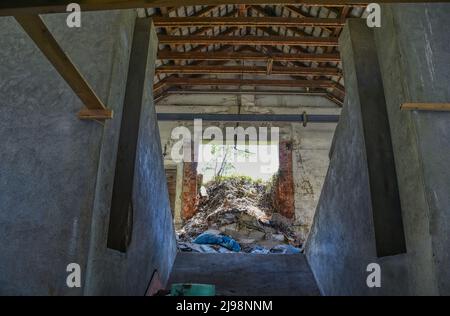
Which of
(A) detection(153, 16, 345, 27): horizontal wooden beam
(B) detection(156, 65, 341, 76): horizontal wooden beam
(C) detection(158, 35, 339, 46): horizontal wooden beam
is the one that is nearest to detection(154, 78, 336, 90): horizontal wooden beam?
(B) detection(156, 65, 341, 76): horizontal wooden beam

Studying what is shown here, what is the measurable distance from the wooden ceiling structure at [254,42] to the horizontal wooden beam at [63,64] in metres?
4.58

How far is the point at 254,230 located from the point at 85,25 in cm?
752

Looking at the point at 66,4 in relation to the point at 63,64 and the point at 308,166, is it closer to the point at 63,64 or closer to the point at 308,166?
the point at 63,64

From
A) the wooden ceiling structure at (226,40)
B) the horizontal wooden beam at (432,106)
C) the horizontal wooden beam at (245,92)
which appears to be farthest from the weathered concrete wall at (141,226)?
the horizontal wooden beam at (245,92)

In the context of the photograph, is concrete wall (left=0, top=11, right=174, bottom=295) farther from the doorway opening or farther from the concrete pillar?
the doorway opening

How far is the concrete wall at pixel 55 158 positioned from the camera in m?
2.29

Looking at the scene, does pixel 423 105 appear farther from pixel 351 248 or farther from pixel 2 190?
pixel 2 190

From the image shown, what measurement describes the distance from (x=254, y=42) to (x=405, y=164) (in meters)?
5.93

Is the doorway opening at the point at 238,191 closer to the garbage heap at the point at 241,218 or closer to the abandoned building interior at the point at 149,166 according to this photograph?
the garbage heap at the point at 241,218

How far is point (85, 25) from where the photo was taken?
2.96 metres

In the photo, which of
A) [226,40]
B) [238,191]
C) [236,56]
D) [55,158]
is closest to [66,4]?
[55,158]

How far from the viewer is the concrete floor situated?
3.98 m

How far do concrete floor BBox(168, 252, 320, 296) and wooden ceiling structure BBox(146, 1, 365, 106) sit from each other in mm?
4159

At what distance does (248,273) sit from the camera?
4.32m
